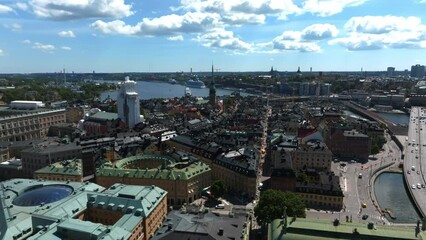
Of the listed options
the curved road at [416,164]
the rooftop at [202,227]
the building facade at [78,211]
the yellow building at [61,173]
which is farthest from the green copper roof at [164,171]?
the curved road at [416,164]

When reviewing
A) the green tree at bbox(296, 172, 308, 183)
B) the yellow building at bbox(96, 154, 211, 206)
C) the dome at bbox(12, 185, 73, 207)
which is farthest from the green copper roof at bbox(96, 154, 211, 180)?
the green tree at bbox(296, 172, 308, 183)

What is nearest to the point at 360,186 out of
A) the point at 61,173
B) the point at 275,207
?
the point at 275,207

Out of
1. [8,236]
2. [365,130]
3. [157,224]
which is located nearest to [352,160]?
[365,130]

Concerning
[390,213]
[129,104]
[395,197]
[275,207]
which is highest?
[129,104]

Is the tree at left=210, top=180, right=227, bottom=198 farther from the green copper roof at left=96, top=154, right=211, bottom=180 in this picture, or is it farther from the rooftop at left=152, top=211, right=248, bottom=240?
the rooftop at left=152, top=211, right=248, bottom=240

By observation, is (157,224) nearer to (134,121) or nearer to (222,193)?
(222,193)

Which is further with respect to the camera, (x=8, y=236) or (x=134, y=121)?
(x=134, y=121)

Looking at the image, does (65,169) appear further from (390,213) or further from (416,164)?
(416,164)
